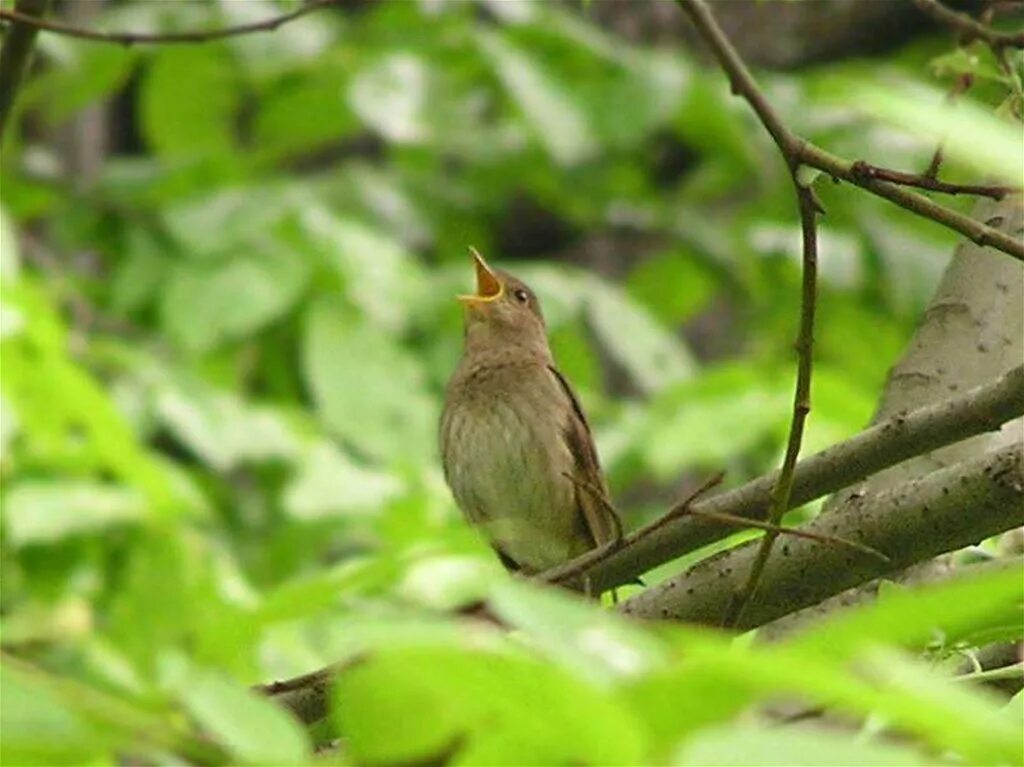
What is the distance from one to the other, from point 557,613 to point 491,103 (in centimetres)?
627

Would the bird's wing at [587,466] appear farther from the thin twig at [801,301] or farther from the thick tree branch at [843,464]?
the thin twig at [801,301]

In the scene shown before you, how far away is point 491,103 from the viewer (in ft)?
23.0

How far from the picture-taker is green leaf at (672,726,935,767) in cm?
75

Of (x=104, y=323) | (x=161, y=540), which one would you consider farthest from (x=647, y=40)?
(x=161, y=540)

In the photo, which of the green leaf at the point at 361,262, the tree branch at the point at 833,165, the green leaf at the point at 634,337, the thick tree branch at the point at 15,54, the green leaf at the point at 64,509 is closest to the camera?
the tree branch at the point at 833,165

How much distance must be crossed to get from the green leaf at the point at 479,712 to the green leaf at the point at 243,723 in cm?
5

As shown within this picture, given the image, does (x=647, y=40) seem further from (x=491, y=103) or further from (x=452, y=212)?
(x=452, y=212)

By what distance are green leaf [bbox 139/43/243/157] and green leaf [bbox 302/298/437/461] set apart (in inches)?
32.2

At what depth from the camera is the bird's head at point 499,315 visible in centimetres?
420

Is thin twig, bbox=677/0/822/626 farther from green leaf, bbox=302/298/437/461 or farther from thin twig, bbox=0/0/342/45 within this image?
green leaf, bbox=302/298/437/461

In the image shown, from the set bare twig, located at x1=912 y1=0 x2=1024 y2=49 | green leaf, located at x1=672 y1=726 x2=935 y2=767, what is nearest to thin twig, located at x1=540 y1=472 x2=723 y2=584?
bare twig, located at x1=912 y1=0 x2=1024 y2=49

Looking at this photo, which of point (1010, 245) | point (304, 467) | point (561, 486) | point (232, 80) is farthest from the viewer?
point (232, 80)

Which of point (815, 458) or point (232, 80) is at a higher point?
point (232, 80)

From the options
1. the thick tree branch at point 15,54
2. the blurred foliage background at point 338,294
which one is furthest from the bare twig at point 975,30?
the thick tree branch at point 15,54
